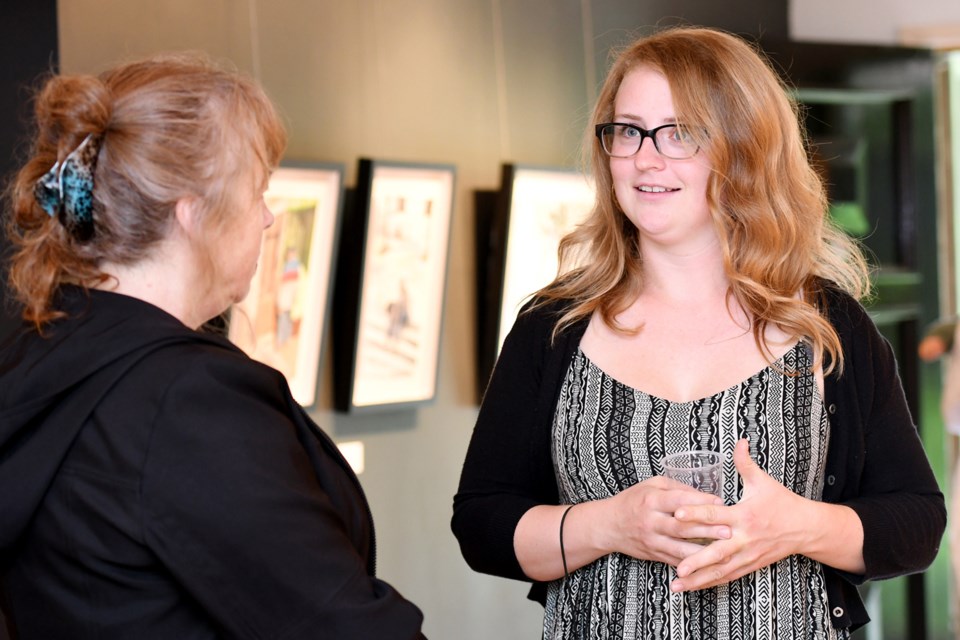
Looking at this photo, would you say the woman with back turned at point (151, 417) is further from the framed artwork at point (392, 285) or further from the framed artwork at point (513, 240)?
the framed artwork at point (513, 240)

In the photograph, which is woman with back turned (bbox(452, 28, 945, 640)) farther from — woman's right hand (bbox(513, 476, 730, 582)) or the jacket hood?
the jacket hood

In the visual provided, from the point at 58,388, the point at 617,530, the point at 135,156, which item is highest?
the point at 135,156

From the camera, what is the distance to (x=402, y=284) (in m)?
3.89

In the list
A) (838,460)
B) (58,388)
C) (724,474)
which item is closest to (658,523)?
(724,474)

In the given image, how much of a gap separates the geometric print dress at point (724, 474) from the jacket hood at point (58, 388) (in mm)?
847

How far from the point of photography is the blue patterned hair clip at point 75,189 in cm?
140

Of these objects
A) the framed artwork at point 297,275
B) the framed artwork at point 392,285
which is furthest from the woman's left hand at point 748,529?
the framed artwork at point 392,285

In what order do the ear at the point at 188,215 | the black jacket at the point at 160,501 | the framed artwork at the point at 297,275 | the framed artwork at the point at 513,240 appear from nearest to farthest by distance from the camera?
the black jacket at the point at 160,501 → the ear at the point at 188,215 → the framed artwork at the point at 297,275 → the framed artwork at the point at 513,240

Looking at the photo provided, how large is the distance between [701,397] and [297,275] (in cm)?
181

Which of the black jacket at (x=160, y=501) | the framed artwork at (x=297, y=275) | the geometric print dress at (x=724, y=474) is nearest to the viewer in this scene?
the black jacket at (x=160, y=501)

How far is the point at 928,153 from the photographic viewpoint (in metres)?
5.22

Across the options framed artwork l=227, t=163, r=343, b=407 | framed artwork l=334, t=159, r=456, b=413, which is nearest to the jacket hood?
framed artwork l=227, t=163, r=343, b=407

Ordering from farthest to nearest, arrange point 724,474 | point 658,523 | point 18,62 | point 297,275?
point 297,275, point 18,62, point 724,474, point 658,523

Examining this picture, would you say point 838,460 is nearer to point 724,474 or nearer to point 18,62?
point 724,474
